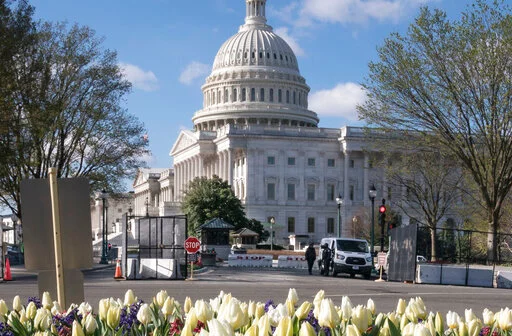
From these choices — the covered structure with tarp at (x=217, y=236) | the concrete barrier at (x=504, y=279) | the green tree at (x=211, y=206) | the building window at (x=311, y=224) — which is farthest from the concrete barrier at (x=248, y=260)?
the building window at (x=311, y=224)

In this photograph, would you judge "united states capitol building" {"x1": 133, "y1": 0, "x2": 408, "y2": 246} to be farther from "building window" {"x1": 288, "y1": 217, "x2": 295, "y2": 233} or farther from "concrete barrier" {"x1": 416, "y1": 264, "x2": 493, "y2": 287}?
"concrete barrier" {"x1": 416, "y1": 264, "x2": 493, "y2": 287}

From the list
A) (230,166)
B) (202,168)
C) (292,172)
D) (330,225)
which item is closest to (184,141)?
(202,168)

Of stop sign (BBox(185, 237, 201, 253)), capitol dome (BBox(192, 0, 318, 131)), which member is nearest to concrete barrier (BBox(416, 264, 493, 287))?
stop sign (BBox(185, 237, 201, 253))

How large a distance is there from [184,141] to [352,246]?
4184 inches

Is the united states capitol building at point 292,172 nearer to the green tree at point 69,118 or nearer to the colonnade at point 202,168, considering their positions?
the colonnade at point 202,168

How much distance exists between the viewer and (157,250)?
41562mm

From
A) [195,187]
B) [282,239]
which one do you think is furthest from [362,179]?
[195,187]

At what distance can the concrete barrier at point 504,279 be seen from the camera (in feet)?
124

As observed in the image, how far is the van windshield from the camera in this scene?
44.4 metres

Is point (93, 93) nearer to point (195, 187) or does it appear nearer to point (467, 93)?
point (467, 93)

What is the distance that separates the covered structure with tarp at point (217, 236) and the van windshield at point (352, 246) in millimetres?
23205

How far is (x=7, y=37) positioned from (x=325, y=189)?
90.8 m

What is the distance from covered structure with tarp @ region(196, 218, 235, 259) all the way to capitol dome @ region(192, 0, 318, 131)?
7937 cm

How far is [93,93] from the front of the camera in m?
53.2
